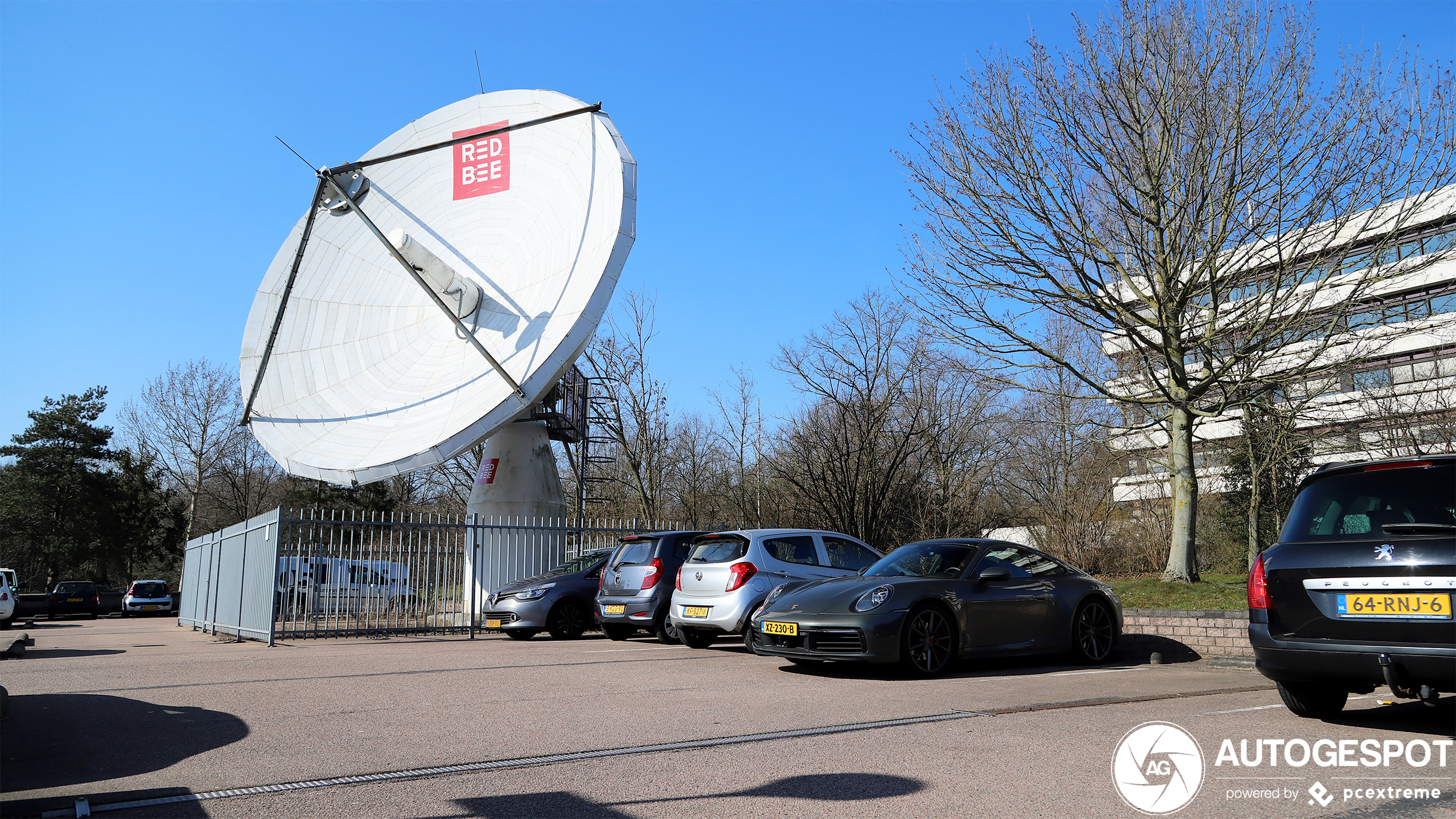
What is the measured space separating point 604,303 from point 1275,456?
53.5 ft

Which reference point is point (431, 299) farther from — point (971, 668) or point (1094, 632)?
point (1094, 632)

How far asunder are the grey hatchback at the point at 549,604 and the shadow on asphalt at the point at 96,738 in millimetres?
6977

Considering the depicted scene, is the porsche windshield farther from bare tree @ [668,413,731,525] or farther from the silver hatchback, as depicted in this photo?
bare tree @ [668,413,731,525]

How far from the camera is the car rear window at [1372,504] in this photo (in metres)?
5.37

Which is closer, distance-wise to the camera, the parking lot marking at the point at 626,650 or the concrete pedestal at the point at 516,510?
the parking lot marking at the point at 626,650

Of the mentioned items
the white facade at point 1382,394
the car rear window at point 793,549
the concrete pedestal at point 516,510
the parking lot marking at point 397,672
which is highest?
the white facade at point 1382,394

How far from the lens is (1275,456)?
21281 millimetres

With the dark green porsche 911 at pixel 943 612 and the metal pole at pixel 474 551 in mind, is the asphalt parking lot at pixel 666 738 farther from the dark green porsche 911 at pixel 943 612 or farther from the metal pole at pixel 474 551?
the metal pole at pixel 474 551

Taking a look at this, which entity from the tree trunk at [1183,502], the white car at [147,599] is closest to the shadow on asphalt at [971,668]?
the tree trunk at [1183,502]

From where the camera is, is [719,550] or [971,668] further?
[719,550]

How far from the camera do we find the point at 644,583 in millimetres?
12648

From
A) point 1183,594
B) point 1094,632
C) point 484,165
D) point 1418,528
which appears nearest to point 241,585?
point 484,165

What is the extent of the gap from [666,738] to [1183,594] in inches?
369

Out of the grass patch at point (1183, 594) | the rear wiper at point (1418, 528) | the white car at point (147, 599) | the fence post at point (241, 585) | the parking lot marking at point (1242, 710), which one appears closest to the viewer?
the rear wiper at point (1418, 528)
